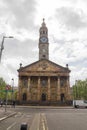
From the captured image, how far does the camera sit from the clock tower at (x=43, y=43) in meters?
95.6

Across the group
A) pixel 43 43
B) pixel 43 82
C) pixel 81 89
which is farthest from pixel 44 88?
pixel 43 43

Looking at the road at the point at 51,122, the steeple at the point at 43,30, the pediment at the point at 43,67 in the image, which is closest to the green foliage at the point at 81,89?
the pediment at the point at 43,67

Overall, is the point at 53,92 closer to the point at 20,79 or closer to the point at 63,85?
the point at 63,85

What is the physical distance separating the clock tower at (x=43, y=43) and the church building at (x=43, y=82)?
13504 mm

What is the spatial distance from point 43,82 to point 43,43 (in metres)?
22.8

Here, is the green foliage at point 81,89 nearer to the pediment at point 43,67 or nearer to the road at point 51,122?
the pediment at point 43,67

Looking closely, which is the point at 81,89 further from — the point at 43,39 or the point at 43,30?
the point at 43,30

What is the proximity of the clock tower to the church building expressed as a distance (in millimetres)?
13504

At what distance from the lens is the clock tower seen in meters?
95.6

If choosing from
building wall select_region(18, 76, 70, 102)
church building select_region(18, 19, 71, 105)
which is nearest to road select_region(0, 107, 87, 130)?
building wall select_region(18, 76, 70, 102)

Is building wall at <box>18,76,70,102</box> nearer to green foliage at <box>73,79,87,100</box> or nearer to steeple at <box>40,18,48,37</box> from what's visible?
green foliage at <box>73,79,87,100</box>

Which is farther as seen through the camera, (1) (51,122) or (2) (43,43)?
(2) (43,43)

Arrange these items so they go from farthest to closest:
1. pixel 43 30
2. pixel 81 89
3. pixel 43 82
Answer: pixel 43 30 → pixel 81 89 → pixel 43 82

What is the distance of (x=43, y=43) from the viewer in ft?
323
